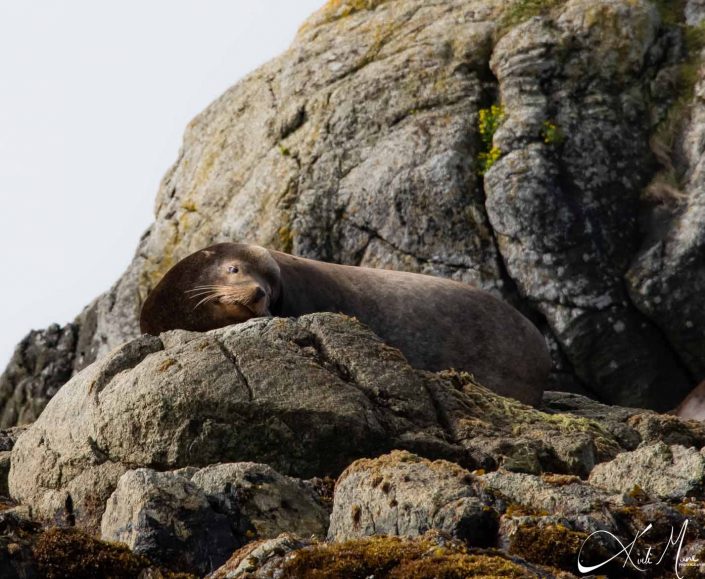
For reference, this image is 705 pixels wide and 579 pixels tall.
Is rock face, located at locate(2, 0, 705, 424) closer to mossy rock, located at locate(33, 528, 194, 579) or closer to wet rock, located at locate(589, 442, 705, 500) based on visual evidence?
wet rock, located at locate(589, 442, 705, 500)

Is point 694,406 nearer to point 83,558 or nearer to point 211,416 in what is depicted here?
point 211,416

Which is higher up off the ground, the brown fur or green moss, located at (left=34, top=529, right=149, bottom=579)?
green moss, located at (left=34, top=529, right=149, bottom=579)

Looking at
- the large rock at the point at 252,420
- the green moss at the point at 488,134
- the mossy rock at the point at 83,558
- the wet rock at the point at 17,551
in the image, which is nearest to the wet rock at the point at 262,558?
the mossy rock at the point at 83,558

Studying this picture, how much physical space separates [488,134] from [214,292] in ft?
22.7

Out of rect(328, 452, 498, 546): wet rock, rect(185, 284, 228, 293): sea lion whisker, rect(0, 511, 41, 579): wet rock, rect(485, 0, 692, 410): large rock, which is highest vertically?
rect(0, 511, 41, 579): wet rock

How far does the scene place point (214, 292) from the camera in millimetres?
11805

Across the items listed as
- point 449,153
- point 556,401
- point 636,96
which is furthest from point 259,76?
point 556,401

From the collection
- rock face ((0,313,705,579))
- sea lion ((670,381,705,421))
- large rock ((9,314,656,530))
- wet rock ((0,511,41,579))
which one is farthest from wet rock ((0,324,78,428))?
wet rock ((0,511,41,579))

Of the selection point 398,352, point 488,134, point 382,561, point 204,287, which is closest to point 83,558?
point 382,561

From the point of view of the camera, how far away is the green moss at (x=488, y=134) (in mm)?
17312

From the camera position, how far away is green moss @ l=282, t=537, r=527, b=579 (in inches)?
196

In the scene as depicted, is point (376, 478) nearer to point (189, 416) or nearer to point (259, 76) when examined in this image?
point (189, 416)

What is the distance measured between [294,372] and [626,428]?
3.07 meters

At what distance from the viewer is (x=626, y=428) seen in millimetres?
10062
